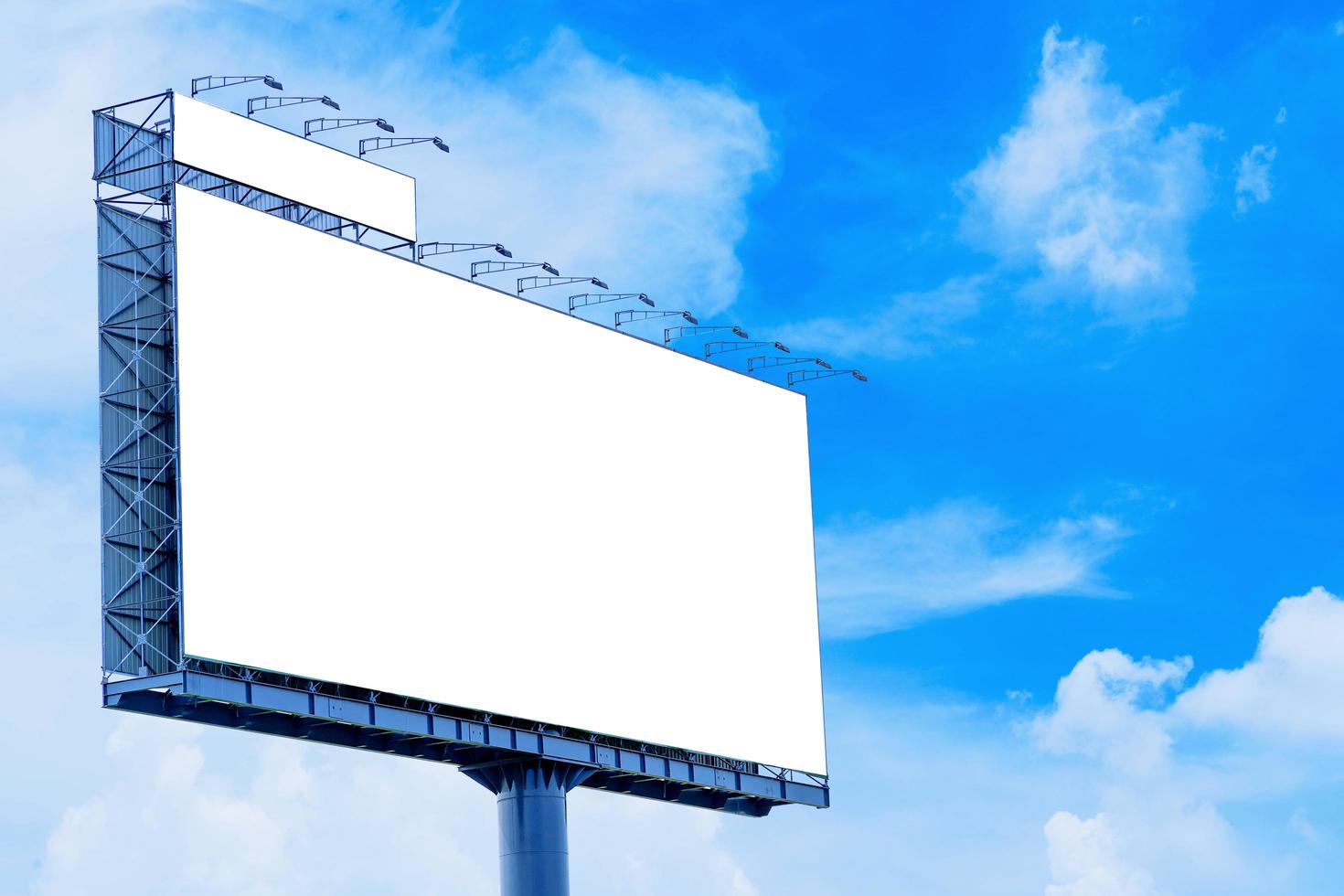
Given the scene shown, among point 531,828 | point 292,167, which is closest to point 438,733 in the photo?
point 531,828

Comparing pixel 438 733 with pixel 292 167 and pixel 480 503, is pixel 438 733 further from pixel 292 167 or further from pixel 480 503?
pixel 292 167

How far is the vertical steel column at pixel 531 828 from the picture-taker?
5088 cm

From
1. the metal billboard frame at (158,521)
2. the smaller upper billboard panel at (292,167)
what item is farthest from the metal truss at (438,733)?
the smaller upper billboard panel at (292,167)

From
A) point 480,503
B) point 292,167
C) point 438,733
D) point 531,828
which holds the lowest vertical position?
point 531,828

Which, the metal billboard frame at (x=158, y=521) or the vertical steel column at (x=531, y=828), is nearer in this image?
the metal billboard frame at (x=158, y=521)

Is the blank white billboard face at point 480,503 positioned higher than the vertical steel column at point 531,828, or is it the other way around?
the blank white billboard face at point 480,503

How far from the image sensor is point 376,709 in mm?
47312

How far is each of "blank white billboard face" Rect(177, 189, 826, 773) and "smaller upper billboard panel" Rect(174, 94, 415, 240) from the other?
1.55m

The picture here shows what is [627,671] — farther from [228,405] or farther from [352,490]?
[228,405]

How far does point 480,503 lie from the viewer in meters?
50.5

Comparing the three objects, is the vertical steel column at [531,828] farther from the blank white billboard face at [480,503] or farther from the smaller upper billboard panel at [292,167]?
the smaller upper billboard panel at [292,167]

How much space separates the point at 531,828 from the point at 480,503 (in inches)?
281

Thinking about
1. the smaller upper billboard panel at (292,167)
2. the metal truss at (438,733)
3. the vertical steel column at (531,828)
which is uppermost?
the smaller upper billboard panel at (292,167)

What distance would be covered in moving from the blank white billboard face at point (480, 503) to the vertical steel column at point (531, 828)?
1.50 metres
